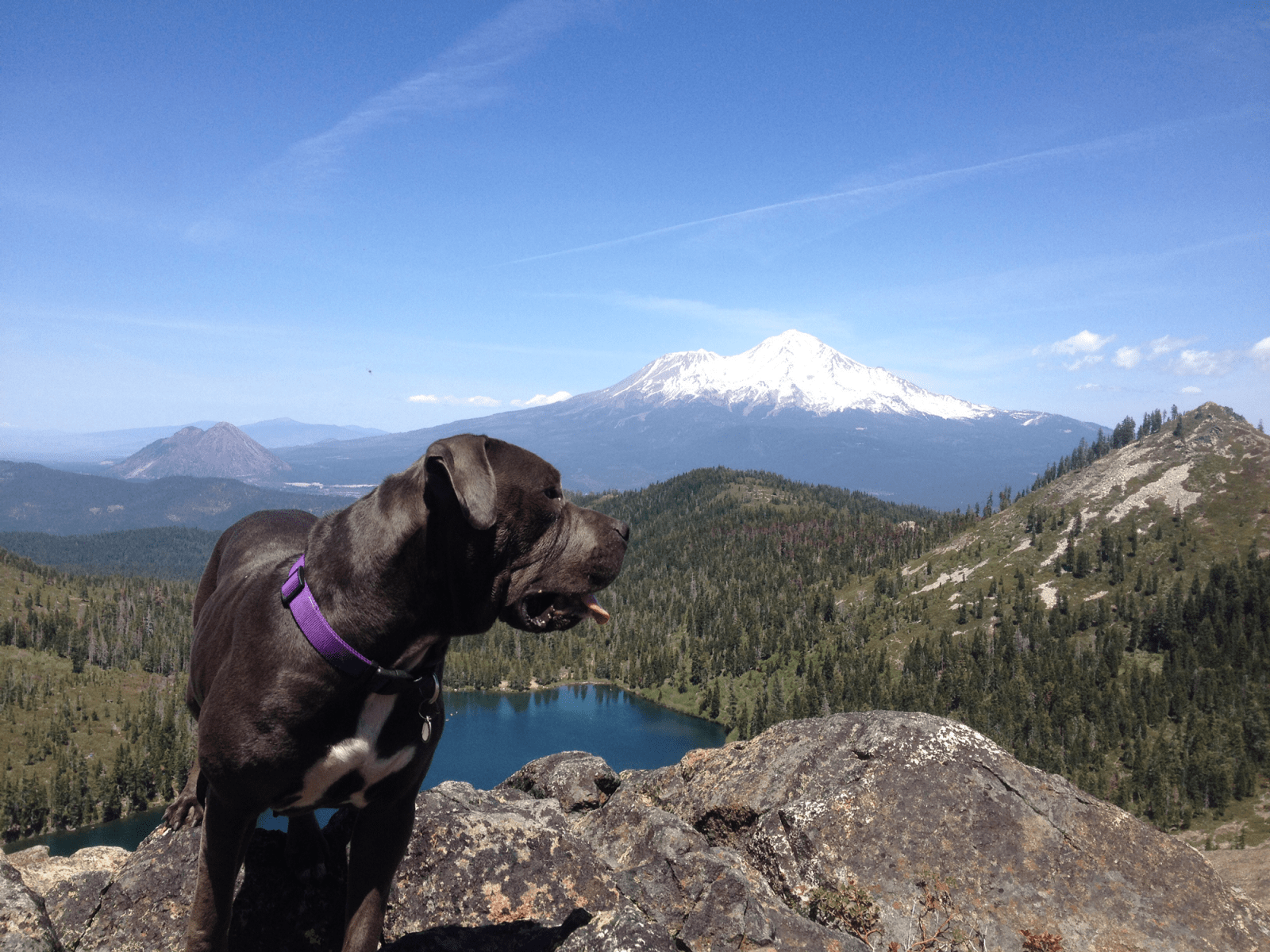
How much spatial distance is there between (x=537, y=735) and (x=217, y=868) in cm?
13533

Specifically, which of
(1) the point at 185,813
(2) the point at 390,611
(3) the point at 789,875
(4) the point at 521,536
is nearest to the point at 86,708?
(1) the point at 185,813

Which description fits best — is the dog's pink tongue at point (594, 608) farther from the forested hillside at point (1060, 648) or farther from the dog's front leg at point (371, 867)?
the forested hillside at point (1060, 648)

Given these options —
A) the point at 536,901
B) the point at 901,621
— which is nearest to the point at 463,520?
the point at 536,901

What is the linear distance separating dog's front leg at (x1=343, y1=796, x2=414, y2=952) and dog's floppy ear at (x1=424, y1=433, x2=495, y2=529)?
253 centimetres

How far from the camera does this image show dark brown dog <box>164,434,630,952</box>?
403 centimetres

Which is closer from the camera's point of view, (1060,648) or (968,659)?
(1060,648)

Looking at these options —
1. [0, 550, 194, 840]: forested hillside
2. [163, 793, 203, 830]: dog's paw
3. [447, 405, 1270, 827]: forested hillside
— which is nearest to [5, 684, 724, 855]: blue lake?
[0, 550, 194, 840]: forested hillside

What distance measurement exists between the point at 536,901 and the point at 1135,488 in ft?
775

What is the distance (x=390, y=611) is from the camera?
4066 mm

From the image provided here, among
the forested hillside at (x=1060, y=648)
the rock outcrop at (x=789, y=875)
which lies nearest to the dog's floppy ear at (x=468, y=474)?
the rock outcrop at (x=789, y=875)

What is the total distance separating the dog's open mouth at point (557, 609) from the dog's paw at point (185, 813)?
17.3ft

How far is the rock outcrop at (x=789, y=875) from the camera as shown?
625cm

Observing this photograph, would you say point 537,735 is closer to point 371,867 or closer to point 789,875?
point 789,875

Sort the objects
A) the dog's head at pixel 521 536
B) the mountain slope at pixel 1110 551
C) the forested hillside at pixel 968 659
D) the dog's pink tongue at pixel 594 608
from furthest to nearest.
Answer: the mountain slope at pixel 1110 551 < the forested hillside at pixel 968 659 < the dog's pink tongue at pixel 594 608 < the dog's head at pixel 521 536
